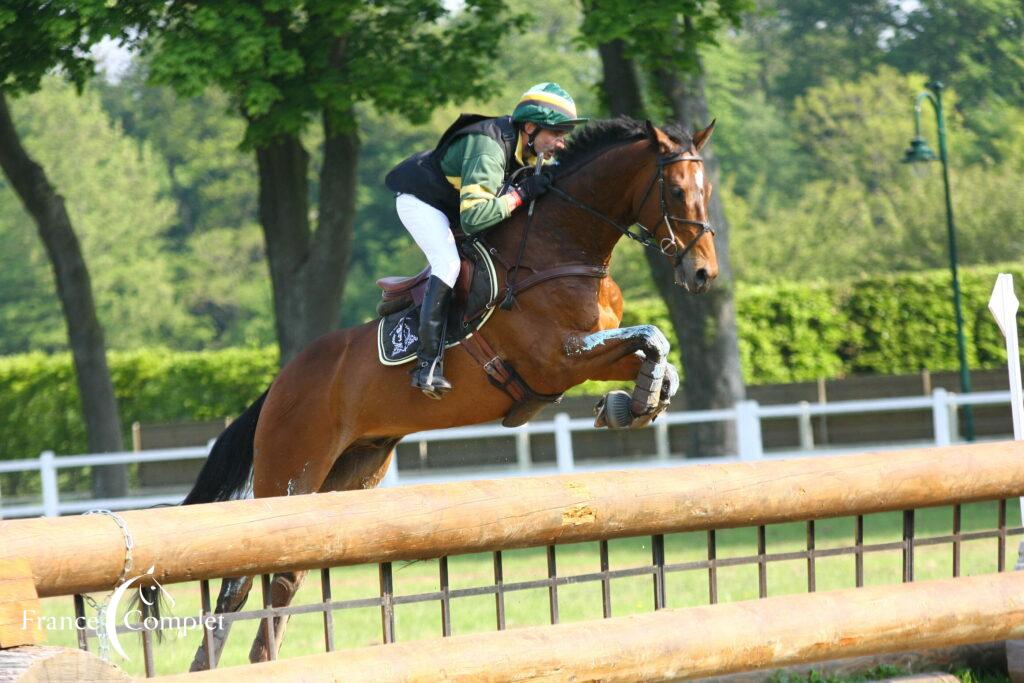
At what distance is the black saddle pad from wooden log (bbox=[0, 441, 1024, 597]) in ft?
6.77

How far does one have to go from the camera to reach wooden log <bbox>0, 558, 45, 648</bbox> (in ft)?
9.96

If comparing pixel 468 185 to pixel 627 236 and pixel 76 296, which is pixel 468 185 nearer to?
pixel 627 236

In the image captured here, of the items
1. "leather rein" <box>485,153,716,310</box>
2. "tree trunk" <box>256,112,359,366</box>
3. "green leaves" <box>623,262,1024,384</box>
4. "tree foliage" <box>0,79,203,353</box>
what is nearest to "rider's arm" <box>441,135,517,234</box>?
"leather rein" <box>485,153,716,310</box>

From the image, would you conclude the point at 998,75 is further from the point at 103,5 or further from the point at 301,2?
the point at 103,5

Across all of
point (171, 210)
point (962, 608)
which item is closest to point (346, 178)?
point (962, 608)

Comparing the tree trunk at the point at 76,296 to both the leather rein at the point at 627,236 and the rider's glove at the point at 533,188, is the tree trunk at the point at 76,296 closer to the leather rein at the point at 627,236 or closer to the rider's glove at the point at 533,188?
the rider's glove at the point at 533,188

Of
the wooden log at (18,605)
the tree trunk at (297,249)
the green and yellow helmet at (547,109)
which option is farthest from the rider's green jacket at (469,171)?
the tree trunk at (297,249)

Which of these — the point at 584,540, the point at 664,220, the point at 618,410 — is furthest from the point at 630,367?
the point at 584,540

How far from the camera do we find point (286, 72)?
40.6 ft

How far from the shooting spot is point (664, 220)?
585cm

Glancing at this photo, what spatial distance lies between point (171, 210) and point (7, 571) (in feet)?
137

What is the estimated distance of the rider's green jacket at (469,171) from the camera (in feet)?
19.4

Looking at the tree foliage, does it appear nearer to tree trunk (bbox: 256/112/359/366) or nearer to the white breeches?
tree trunk (bbox: 256/112/359/366)

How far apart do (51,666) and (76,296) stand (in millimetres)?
13563
